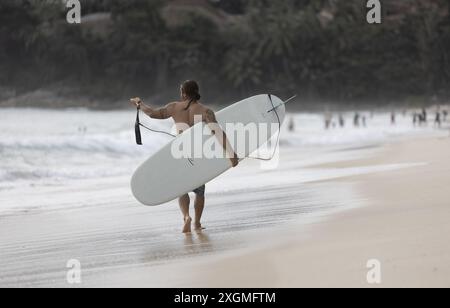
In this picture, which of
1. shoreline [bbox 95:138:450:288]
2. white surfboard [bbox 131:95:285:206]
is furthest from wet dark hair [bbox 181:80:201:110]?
shoreline [bbox 95:138:450:288]

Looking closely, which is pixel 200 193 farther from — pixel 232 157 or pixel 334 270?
pixel 334 270

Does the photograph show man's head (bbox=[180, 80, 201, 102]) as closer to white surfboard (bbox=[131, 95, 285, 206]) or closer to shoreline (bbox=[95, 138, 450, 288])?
white surfboard (bbox=[131, 95, 285, 206])

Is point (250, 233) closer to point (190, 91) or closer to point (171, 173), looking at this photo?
point (171, 173)

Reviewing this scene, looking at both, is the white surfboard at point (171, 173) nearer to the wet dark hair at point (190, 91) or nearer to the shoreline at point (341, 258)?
the wet dark hair at point (190, 91)

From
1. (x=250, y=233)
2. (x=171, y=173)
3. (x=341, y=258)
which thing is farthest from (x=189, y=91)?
(x=341, y=258)

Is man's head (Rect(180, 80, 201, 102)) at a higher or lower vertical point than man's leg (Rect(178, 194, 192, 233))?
higher

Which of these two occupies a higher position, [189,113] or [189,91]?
[189,91]

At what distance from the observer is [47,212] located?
5473 millimetres

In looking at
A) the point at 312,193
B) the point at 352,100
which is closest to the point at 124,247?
the point at 312,193

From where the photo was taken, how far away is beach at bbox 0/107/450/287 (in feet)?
9.63

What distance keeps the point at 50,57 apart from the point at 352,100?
742 inches

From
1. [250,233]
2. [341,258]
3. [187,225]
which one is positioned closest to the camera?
[341,258]

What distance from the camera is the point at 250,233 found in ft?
13.0
